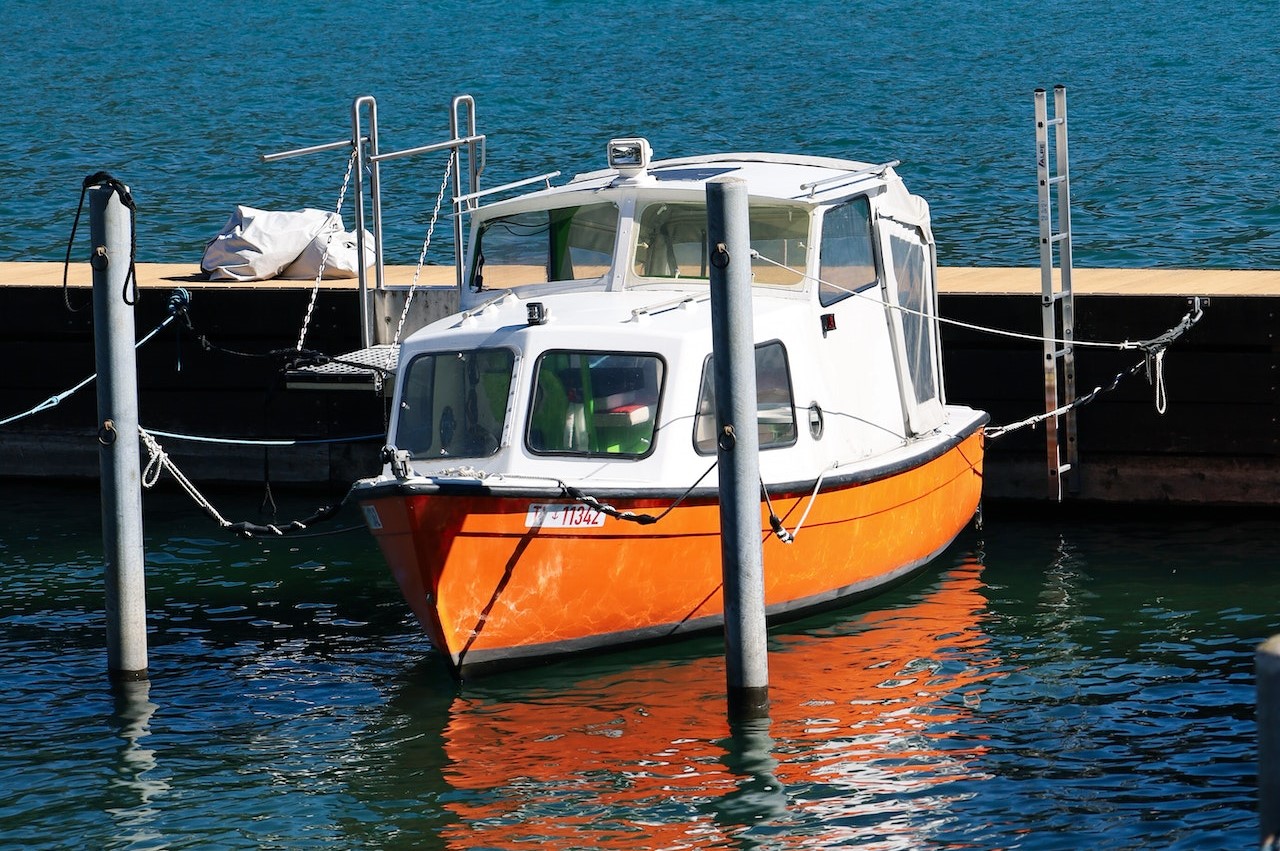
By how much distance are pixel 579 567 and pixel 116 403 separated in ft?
8.99

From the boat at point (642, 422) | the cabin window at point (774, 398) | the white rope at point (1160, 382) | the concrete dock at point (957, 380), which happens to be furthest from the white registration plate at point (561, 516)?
the white rope at point (1160, 382)

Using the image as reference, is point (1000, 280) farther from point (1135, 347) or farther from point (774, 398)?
point (774, 398)

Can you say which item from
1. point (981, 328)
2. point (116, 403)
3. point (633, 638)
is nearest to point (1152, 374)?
point (981, 328)

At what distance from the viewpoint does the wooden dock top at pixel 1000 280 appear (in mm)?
14781

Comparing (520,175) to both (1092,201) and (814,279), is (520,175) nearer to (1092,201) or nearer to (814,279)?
(1092,201)

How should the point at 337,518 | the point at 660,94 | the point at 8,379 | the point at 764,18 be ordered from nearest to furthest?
the point at 337,518 → the point at 8,379 → the point at 660,94 → the point at 764,18

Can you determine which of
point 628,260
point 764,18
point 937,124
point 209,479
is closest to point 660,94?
point 937,124

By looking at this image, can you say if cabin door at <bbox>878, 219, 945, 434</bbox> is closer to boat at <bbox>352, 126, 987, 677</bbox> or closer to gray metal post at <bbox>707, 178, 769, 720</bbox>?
boat at <bbox>352, 126, 987, 677</bbox>

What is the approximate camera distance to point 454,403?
11.3 metres

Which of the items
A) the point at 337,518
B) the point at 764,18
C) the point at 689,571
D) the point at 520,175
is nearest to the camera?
the point at 689,571

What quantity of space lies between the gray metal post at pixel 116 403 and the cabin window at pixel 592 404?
2284 millimetres

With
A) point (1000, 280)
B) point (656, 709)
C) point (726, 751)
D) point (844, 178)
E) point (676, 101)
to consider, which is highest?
point (676, 101)

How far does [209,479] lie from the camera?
53.7ft

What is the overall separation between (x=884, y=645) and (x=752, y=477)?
2341 mm
